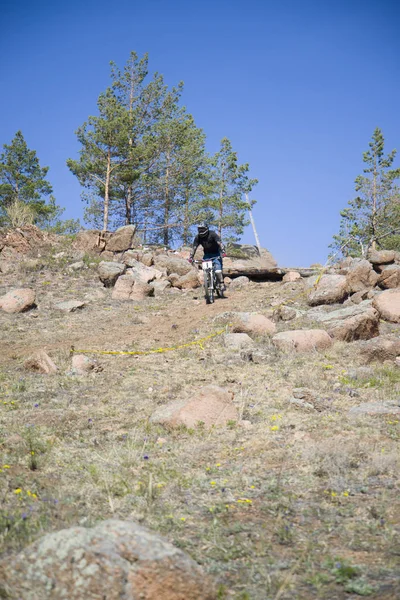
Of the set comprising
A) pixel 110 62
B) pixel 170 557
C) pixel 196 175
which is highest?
pixel 110 62

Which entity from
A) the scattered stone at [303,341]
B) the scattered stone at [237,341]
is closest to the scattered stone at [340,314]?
the scattered stone at [303,341]

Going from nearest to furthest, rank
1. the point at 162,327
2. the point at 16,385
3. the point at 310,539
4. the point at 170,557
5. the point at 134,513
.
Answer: the point at 170,557, the point at 310,539, the point at 134,513, the point at 16,385, the point at 162,327

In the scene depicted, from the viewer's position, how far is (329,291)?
490 inches

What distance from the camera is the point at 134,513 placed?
11.4 ft

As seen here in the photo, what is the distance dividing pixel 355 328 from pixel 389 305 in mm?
1851

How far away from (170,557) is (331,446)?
2627mm

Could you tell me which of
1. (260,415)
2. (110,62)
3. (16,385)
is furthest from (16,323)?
(110,62)

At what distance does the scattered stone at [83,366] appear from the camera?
296 inches

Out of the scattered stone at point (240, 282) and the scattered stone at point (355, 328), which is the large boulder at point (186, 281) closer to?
the scattered stone at point (240, 282)

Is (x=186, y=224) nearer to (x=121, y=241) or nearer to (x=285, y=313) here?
(x=121, y=241)

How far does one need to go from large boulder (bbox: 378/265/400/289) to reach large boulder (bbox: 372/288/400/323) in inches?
79.9

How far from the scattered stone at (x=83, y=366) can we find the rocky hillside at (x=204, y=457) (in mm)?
27

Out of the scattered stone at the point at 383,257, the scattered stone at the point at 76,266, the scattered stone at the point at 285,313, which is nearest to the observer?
the scattered stone at the point at 285,313

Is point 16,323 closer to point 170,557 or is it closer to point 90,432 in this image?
point 90,432
